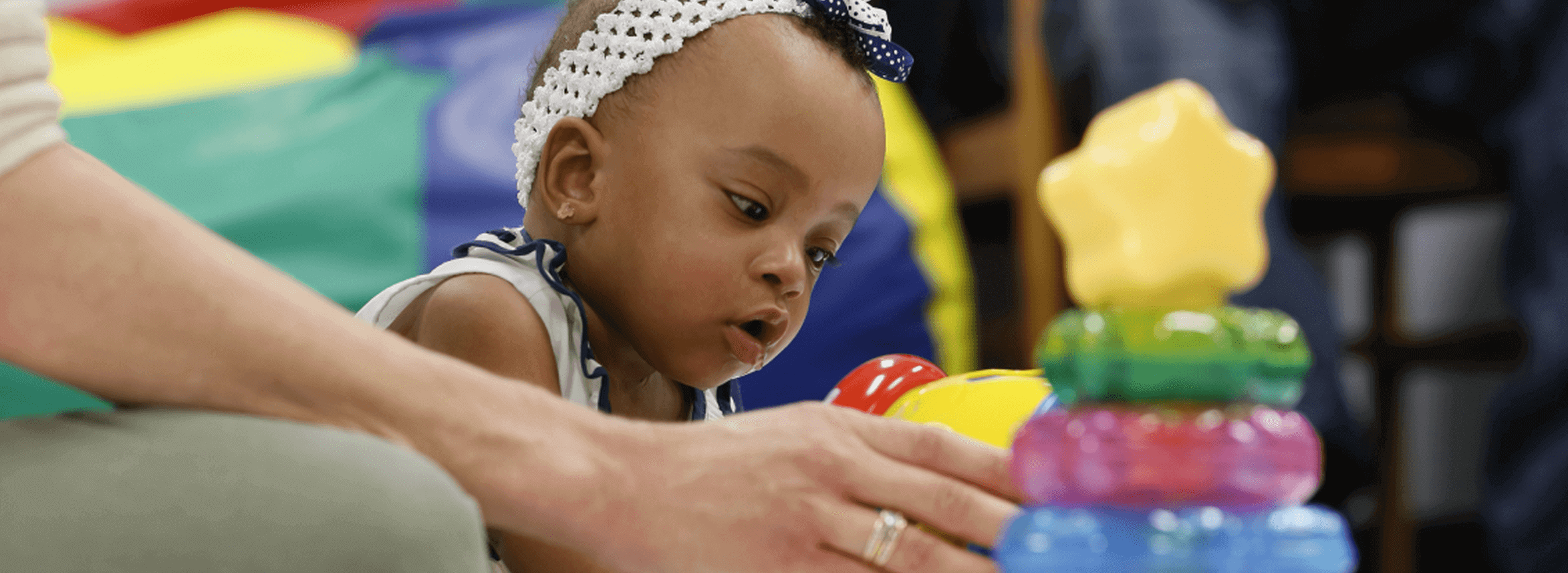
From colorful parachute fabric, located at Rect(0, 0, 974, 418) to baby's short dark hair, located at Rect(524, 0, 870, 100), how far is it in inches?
20.3

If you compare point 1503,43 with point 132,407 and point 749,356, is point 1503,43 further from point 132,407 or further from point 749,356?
point 132,407

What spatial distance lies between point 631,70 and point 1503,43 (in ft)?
4.91

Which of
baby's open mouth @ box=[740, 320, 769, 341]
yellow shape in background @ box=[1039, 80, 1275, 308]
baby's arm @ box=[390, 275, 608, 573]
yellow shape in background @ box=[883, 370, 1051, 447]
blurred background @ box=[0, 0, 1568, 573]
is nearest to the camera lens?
yellow shape in background @ box=[1039, 80, 1275, 308]

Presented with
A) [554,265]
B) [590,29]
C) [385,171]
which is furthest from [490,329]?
[385,171]

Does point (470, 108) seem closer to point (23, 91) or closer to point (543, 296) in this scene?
point (543, 296)

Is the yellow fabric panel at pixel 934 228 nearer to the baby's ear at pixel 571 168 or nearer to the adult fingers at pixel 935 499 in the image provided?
the baby's ear at pixel 571 168

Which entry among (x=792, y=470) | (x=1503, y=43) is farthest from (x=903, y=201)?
(x=792, y=470)

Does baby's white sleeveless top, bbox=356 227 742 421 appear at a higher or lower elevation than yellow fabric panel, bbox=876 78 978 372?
higher

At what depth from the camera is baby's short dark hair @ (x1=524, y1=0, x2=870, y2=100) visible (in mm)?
1013

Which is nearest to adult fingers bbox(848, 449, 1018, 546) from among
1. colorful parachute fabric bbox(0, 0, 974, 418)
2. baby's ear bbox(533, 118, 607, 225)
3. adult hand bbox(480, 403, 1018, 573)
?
adult hand bbox(480, 403, 1018, 573)

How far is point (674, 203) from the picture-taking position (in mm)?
938

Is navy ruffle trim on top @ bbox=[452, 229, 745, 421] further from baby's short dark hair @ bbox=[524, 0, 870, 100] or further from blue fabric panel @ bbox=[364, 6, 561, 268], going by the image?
blue fabric panel @ bbox=[364, 6, 561, 268]

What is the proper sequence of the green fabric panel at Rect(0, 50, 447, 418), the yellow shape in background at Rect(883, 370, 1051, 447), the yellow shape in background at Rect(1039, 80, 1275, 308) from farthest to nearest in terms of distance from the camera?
the green fabric panel at Rect(0, 50, 447, 418), the yellow shape in background at Rect(883, 370, 1051, 447), the yellow shape in background at Rect(1039, 80, 1275, 308)

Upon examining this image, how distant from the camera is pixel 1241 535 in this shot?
0.45 meters
